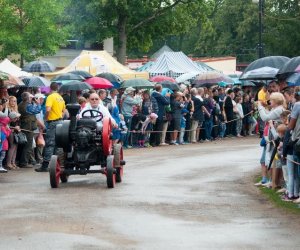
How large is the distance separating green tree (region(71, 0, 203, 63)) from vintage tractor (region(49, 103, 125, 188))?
34608 millimetres

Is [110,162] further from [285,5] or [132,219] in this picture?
[285,5]

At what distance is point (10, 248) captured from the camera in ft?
36.8

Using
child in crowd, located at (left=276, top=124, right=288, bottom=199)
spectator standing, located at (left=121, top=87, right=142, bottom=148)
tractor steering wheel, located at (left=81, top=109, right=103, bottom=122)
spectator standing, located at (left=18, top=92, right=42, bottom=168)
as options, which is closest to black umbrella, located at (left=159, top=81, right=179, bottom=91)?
spectator standing, located at (left=121, top=87, right=142, bottom=148)

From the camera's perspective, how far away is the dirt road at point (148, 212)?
11.8m

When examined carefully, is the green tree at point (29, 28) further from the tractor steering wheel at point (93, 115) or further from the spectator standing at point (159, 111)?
the tractor steering wheel at point (93, 115)

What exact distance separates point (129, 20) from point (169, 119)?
2675cm

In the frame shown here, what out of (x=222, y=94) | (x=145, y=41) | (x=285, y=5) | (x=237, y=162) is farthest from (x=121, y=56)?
(x=237, y=162)

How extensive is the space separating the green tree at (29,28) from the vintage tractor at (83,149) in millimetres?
26798

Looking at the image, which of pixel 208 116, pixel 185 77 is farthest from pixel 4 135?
pixel 185 77

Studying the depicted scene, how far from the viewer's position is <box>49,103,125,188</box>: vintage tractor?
17281mm

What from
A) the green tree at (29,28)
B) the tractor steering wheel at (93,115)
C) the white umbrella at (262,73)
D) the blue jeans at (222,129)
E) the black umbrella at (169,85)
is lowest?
the blue jeans at (222,129)

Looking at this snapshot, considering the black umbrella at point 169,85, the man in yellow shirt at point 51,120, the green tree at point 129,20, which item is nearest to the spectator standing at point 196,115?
the black umbrella at point 169,85

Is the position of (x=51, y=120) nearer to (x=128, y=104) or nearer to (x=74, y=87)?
(x=74, y=87)

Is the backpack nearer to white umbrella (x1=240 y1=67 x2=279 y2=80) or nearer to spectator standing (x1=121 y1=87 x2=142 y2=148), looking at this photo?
spectator standing (x1=121 y1=87 x2=142 y2=148)
